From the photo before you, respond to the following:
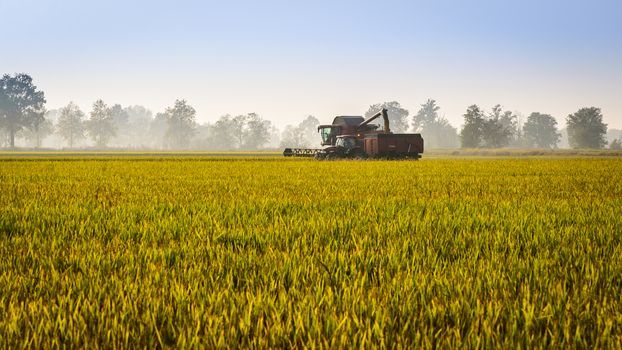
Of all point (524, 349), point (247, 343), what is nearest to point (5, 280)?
point (247, 343)

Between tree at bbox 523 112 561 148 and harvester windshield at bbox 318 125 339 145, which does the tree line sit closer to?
tree at bbox 523 112 561 148

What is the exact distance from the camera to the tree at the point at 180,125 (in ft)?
544

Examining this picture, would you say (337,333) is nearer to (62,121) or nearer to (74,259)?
(74,259)

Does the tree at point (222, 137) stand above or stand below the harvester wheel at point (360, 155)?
above

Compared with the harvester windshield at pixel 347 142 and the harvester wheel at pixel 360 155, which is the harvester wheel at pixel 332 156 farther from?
the harvester wheel at pixel 360 155

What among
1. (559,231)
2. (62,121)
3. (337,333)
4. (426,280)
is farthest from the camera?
(62,121)

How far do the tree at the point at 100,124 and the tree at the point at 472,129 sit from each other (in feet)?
367

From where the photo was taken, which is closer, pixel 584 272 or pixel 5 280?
pixel 5 280

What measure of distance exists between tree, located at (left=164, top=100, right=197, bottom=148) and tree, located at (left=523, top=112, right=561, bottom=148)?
Answer: 115 meters

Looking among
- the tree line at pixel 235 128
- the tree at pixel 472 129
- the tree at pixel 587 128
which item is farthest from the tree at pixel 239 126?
the tree at pixel 587 128

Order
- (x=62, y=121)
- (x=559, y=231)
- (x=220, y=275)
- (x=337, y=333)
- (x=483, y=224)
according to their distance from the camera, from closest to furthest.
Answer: (x=337, y=333), (x=220, y=275), (x=559, y=231), (x=483, y=224), (x=62, y=121)

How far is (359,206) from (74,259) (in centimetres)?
494

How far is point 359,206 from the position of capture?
812cm

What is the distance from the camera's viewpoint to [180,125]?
16600 cm
